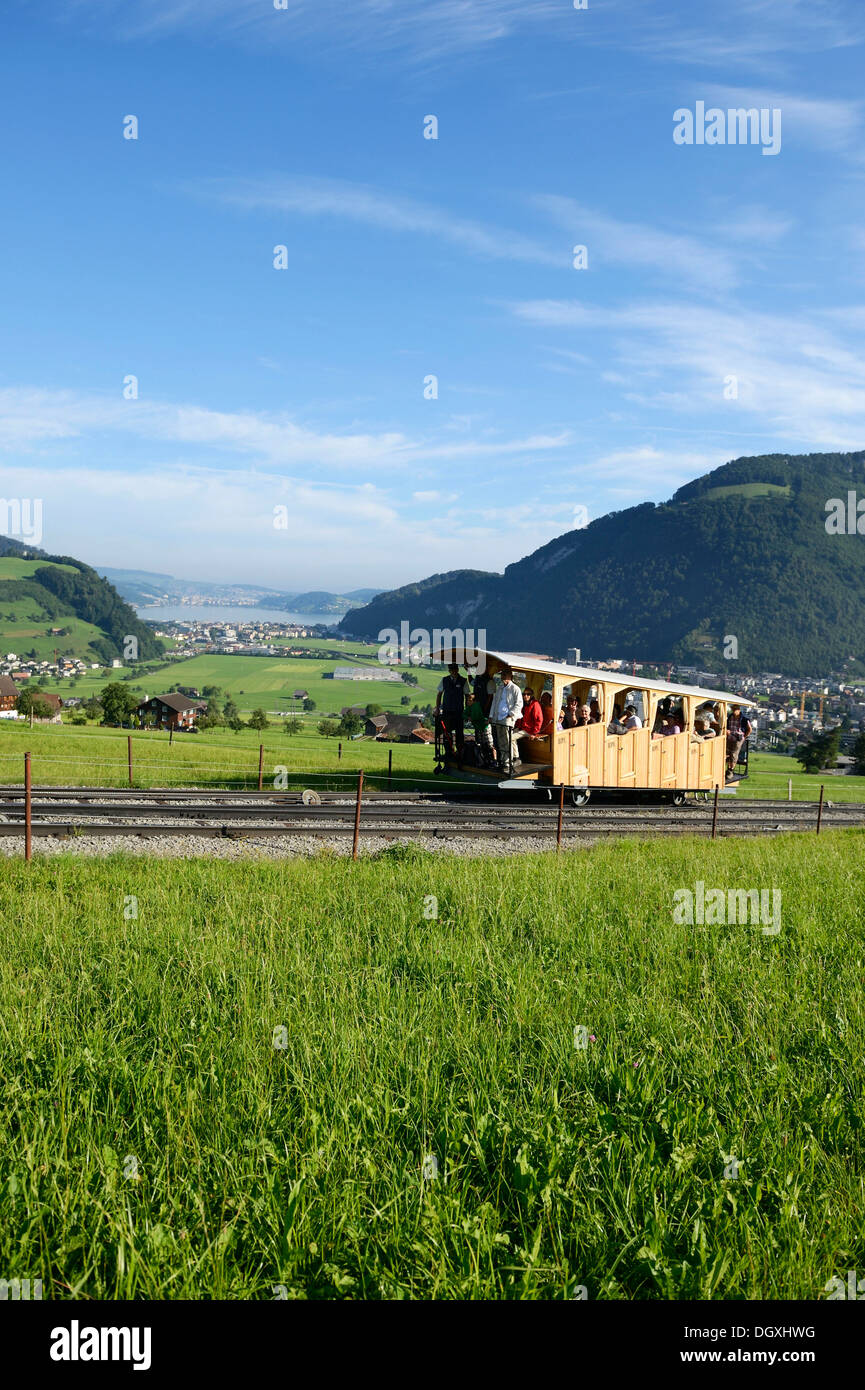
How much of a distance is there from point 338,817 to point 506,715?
3815mm

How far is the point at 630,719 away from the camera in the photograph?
17.5 m

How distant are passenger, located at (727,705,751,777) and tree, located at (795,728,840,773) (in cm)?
4061

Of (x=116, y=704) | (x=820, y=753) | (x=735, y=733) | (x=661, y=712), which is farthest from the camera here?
(x=820, y=753)

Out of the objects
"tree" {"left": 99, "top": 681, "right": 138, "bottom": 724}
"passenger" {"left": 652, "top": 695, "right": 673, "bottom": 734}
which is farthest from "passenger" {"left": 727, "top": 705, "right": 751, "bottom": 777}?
"tree" {"left": 99, "top": 681, "right": 138, "bottom": 724}

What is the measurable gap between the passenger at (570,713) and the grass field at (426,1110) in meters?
9.25

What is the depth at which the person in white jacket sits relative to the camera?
15766 mm

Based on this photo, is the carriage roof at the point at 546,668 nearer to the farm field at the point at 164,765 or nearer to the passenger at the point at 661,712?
the passenger at the point at 661,712

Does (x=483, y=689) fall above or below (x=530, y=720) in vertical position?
above

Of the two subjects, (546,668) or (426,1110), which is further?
(546,668)

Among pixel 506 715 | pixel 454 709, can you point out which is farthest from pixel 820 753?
pixel 506 715

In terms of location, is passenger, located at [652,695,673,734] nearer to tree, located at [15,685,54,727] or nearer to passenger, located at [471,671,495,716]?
passenger, located at [471,671,495,716]

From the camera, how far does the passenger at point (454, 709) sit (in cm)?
1733

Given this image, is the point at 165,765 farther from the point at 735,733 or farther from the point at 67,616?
the point at 67,616

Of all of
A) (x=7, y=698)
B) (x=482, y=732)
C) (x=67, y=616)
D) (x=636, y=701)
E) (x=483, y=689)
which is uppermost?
(x=67, y=616)
